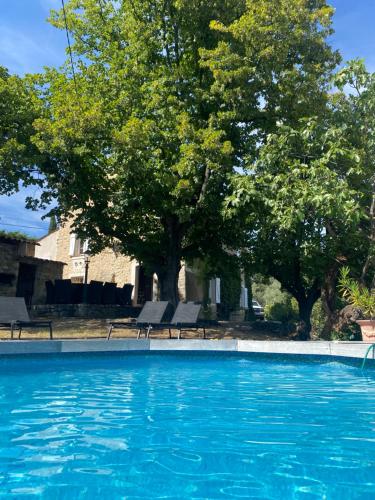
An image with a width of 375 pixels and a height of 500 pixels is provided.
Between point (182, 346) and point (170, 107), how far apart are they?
7860 millimetres

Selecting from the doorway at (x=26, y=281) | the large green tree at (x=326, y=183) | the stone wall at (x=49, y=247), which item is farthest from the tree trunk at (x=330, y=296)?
the stone wall at (x=49, y=247)

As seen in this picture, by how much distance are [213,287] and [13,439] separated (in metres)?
22.8

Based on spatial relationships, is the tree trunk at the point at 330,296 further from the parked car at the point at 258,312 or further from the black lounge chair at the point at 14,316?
the parked car at the point at 258,312

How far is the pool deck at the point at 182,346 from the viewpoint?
7461 mm

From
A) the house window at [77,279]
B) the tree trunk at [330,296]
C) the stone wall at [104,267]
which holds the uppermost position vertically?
A: the stone wall at [104,267]

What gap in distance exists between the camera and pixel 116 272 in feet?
81.8

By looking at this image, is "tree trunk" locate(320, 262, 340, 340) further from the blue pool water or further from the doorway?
the doorway

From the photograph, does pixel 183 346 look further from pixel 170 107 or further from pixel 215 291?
pixel 215 291

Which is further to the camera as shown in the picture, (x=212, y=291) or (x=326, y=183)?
(x=212, y=291)

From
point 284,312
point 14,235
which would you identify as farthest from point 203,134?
point 284,312

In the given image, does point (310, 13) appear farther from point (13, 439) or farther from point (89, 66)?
point (13, 439)

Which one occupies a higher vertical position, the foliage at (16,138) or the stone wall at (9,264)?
the foliage at (16,138)

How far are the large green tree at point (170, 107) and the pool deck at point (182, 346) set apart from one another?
5.05 m

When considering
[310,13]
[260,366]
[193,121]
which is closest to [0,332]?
[260,366]
